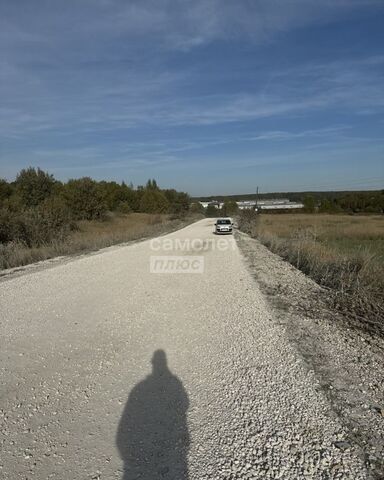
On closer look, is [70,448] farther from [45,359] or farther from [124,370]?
[45,359]

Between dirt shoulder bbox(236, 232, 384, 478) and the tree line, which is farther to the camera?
the tree line

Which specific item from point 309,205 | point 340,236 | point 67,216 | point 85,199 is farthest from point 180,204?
point 67,216

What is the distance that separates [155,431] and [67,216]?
82.0 ft

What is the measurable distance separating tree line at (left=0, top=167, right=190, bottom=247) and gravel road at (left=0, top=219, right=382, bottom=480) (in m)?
14.6

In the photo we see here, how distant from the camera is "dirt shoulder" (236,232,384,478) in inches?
130

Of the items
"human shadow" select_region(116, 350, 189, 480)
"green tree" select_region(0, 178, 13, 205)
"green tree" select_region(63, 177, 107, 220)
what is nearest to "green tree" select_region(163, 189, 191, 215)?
"green tree" select_region(63, 177, 107, 220)

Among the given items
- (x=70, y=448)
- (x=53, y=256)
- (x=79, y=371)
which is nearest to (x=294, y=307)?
(x=79, y=371)

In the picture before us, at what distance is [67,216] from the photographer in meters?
26.3

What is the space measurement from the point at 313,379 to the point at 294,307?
11.1 ft

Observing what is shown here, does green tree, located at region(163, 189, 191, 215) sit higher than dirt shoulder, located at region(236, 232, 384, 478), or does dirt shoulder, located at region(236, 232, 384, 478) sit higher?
green tree, located at region(163, 189, 191, 215)

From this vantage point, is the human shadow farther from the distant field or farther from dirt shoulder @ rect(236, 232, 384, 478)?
the distant field

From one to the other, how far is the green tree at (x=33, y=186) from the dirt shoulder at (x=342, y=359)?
41.1m

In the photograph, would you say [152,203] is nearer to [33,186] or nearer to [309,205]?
[33,186]

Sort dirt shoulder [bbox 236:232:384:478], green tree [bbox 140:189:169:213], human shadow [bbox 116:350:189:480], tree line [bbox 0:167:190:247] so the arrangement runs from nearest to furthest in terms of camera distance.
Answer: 1. human shadow [bbox 116:350:189:480]
2. dirt shoulder [bbox 236:232:384:478]
3. tree line [bbox 0:167:190:247]
4. green tree [bbox 140:189:169:213]
